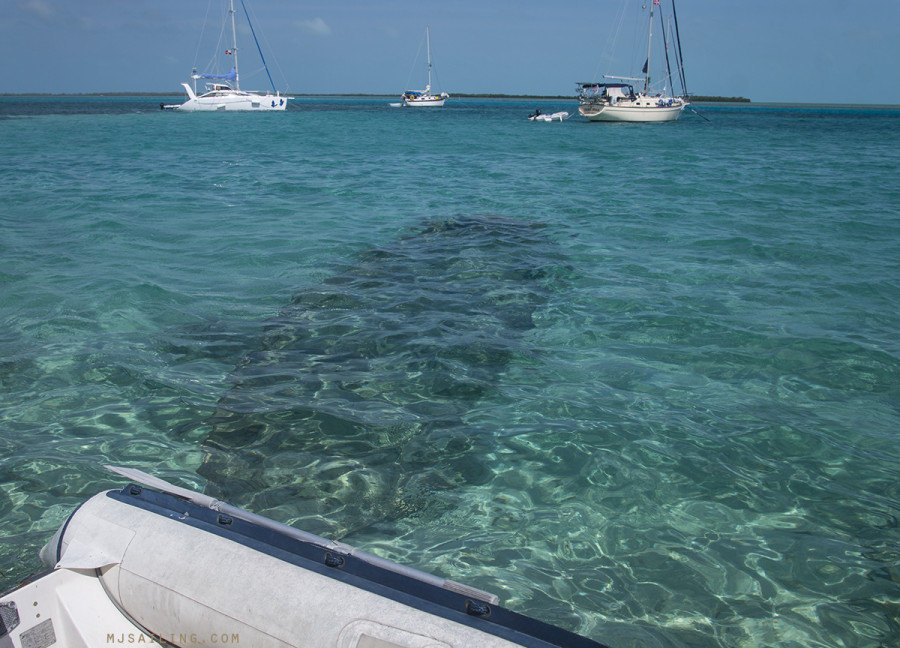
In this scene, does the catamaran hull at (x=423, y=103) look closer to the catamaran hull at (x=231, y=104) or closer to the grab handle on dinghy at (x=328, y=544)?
the catamaran hull at (x=231, y=104)

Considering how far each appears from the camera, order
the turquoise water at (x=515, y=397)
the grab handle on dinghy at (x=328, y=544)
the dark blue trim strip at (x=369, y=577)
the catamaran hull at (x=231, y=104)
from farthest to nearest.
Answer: the catamaran hull at (x=231, y=104) → the turquoise water at (x=515, y=397) → the grab handle on dinghy at (x=328, y=544) → the dark blue trim strip at (x=369, y=577)

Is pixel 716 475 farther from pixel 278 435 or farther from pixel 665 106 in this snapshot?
pixel 665 106

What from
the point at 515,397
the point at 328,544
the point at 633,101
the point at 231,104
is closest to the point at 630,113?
the point at 633,101

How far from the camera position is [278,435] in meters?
4.92

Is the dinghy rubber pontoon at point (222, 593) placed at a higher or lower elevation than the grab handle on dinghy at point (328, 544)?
lower

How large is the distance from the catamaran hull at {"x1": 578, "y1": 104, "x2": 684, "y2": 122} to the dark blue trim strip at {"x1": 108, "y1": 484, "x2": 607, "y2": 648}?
53820mm

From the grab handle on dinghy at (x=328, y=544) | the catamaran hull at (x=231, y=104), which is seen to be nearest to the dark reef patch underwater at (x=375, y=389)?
the grab handle on dinghy at (x=328, y=544)

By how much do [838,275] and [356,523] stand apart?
8.49 m

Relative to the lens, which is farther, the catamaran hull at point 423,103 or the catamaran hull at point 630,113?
the catamaran hull at point 423,103

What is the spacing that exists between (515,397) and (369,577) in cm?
345

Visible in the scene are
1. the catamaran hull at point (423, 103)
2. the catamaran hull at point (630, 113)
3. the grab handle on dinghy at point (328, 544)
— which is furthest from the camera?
the catamaran hull at point (423, 103)

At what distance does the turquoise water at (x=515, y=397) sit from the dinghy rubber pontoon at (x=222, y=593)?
1267 mm

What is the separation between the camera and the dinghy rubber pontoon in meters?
2.12

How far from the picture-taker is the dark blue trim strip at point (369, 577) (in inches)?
82.0
